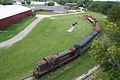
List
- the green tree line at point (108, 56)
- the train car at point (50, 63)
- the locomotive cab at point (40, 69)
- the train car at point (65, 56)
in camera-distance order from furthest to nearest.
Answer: the train car at point (65, 56) < the train car at point (50, 63) < the locomotive cab at point (40, 69) < the green tree line at point (108, 56)

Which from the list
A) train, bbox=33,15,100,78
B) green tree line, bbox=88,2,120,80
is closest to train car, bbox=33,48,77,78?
train, bbox=33,15,100,78

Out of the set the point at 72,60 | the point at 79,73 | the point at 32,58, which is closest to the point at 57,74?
the point at 79,73

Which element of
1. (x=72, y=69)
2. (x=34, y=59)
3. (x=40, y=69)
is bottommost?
(x=72, y=69)

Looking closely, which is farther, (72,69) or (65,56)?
(65,56)

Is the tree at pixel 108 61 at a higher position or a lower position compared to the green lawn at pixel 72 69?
higher

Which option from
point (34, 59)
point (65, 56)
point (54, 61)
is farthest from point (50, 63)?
point (34, 59)

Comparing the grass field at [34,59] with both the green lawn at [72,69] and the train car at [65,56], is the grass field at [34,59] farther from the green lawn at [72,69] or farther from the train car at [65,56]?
the train car at [65,56]

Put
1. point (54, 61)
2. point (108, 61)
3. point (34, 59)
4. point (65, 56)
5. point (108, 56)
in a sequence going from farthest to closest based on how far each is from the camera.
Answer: point (34, 59) < point (65, 56) < point (54, 61) < point (108, 61) < point (108, 56)

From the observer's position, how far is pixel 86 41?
2452 centimetres

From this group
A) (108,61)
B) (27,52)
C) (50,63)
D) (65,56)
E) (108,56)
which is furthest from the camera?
(27,52)

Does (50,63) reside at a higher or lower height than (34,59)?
higher

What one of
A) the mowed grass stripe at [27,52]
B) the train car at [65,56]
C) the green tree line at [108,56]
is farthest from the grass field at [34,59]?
the green tree line at [108,56]

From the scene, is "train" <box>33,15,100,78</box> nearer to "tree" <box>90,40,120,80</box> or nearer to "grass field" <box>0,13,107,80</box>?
"grass field" <box>0,13,107,80</box>

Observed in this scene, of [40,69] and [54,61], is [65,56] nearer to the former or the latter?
[54,61]
